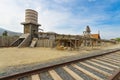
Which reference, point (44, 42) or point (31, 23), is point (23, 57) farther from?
point (31, 23)

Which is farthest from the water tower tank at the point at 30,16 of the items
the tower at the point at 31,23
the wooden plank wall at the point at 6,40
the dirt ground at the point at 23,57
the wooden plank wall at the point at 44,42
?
the dirt ground at the point at 23,57

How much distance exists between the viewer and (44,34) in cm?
2894

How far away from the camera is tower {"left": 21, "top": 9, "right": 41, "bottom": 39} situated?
92.8 feet

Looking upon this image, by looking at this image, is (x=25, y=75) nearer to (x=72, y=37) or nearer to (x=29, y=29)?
(x=72, y=37)

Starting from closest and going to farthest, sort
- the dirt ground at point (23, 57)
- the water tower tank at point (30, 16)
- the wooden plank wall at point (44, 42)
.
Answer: the dirt ground at point (23, 57) → the wooden plank wall at point (44, 42) → the water tower tank at point (30, 16)

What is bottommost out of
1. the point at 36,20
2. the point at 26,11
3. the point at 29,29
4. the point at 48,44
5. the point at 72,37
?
the point at 48,44

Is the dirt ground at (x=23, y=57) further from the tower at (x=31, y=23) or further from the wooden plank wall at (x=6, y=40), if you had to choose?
the tower at (x=31, y=23)

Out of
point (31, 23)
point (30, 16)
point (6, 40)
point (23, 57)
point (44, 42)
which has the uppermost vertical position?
point (30, 16)

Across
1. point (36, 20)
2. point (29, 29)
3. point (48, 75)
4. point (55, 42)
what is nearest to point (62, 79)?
point (48, 75)

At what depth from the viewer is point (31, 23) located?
28.3m

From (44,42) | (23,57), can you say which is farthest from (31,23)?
(23,57)

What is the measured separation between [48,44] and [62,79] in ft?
73.4

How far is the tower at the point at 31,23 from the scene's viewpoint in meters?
28.3

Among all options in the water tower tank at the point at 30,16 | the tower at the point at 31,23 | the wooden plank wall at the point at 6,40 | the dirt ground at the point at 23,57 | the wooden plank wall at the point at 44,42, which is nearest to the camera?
the dirt ground at the point at 23,57
